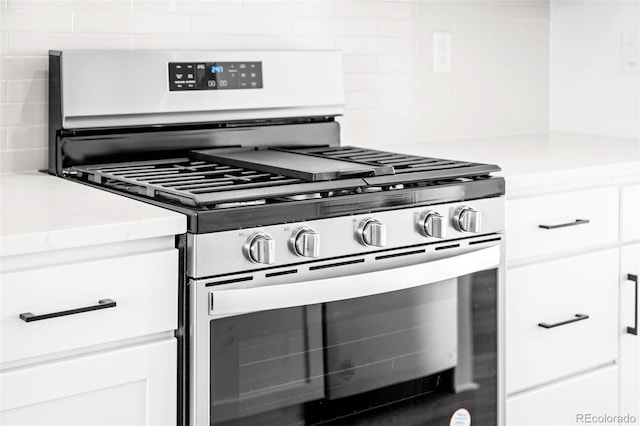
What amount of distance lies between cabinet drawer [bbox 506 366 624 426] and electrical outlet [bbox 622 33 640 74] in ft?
3.34

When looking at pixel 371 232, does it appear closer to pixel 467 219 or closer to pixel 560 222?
pixel 467 219

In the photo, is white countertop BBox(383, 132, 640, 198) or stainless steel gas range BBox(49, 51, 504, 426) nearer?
stainless steel gas range BBox(49, 51, 504, 426)

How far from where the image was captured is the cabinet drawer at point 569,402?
2.20 m

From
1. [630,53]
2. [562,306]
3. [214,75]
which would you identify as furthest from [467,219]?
[630,53]

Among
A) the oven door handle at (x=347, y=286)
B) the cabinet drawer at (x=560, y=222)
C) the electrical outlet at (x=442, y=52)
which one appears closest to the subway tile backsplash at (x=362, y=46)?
the electrical outlet at (x=442, y=52)

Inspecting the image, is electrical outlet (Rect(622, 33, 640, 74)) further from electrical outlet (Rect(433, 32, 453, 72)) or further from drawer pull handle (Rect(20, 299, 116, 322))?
drawer pull handle (Rect(20, 299, 116, 322))

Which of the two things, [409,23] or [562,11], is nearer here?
[409,23]

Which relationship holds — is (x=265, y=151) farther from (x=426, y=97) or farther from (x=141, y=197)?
(x=426, y=97)

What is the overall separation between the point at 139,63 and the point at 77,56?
154 millimetres

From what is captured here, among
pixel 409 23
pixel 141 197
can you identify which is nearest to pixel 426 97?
pixel 409 23

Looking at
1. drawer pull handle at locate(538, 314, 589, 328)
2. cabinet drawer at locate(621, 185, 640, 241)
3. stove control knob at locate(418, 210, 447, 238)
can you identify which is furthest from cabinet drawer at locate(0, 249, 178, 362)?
cabinet drawer at locate(621, 185, 640, 241)

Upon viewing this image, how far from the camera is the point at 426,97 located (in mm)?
2799

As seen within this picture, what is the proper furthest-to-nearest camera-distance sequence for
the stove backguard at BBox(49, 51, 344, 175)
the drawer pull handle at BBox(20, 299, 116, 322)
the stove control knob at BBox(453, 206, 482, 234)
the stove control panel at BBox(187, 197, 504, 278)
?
the stove backguard at BBox(49, 51, 344, 175) → the stove control knob at BBox(453, 206, 482, 234) → the stove control panel at BBox(187, 197, 504, 278) → the drawer pull handle at BBox(20, 299, 116, 322)

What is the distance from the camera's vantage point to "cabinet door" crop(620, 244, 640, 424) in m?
2.39
